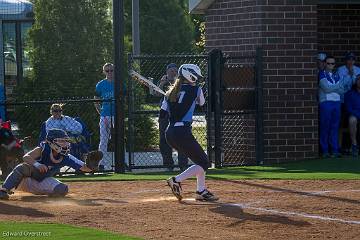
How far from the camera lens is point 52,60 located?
870 inches

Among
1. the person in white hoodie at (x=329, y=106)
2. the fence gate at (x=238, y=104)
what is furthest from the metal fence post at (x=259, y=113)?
the person in white hoodie at (x=329, y=106)

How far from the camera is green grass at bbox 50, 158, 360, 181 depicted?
15273mm

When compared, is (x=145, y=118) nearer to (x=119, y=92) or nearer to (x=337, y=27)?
(x=119, y=92)

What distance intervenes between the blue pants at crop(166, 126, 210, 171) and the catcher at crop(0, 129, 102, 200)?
125 cm

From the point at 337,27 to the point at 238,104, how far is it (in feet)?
11.7

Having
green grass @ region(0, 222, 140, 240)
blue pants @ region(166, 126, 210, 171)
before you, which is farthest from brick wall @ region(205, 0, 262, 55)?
green grass @ region(0, 222, 140, 240)

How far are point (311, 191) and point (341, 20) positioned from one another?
7.33 meters

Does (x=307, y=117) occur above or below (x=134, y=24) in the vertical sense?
below

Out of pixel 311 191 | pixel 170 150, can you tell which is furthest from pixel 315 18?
pixel 311 191

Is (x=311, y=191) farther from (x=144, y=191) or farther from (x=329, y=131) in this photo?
(x=329, y=131)

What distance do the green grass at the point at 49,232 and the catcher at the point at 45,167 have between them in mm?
2377

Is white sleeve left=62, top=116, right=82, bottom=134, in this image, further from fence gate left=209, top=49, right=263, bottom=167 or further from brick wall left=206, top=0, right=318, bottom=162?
brick wall left=206, top=0, right=318, bottom=162

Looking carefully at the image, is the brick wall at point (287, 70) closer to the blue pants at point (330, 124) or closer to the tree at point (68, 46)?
the blue pants at point (330, 124)

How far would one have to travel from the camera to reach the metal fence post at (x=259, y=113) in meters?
17.4
